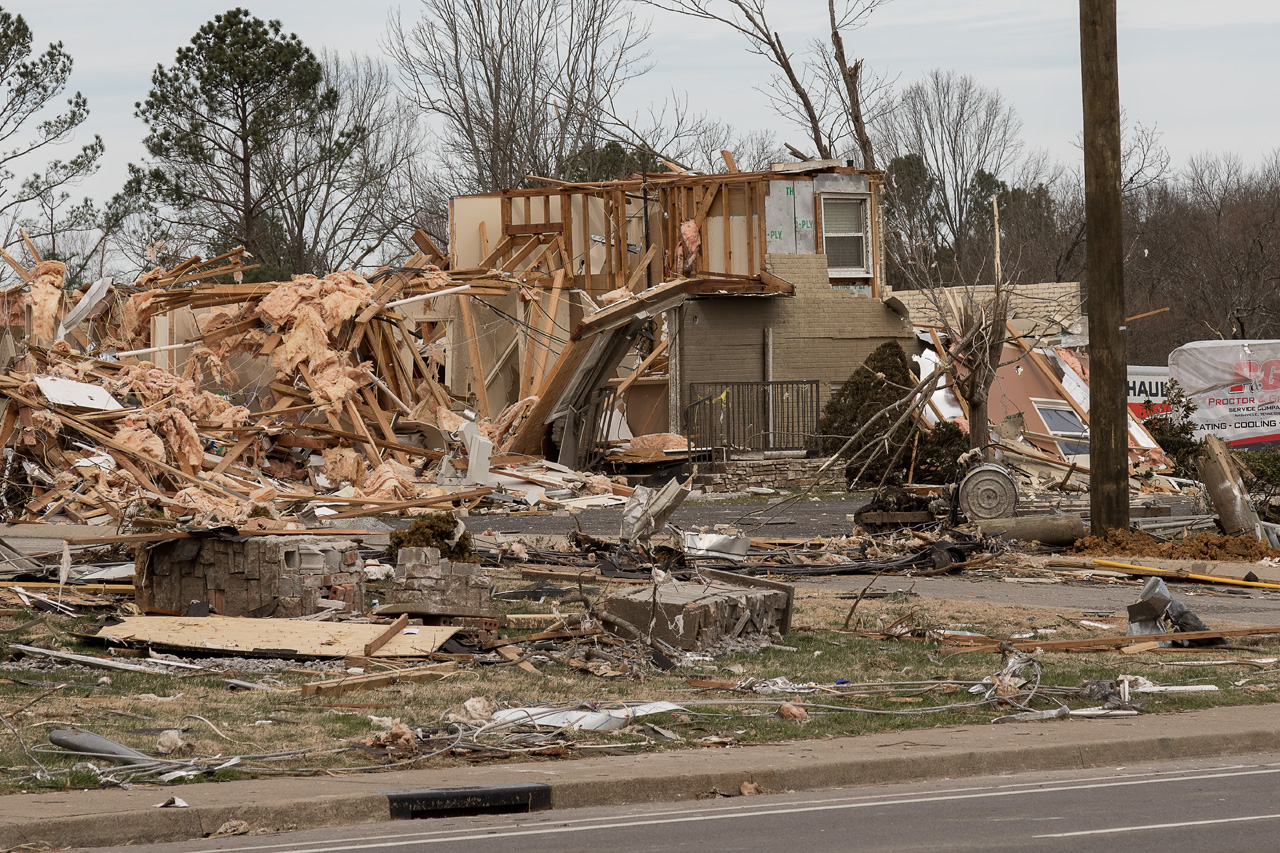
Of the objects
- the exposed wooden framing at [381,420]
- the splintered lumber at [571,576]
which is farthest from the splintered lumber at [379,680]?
the exposed wooden framing at [381,420]

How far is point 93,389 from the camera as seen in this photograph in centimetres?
2164

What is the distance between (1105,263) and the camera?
55.1 feet

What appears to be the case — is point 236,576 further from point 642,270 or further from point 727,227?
point 642,270

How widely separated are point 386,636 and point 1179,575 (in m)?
8.72

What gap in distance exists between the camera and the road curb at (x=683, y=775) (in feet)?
20.3

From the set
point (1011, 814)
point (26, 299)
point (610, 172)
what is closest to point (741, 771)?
point (1011, 814)

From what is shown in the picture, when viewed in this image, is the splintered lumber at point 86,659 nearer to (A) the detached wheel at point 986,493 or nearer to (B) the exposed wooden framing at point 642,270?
(A) the detached wheel at point 986,493

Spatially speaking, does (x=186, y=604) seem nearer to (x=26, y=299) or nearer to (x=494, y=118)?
(x=26, y=299)

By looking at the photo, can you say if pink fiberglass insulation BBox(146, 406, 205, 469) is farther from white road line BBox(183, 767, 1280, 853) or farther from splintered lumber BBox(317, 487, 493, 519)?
white road line BBox(183, 767, 1280, 853)

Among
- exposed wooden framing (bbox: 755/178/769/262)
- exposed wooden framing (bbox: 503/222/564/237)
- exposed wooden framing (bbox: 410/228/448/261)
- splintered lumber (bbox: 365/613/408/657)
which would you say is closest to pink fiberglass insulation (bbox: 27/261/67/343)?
exposed wooden framing (bbox: 410/228/448/261)

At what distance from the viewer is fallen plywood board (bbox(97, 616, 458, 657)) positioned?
1044 centimetres

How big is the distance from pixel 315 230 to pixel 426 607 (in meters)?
43.9

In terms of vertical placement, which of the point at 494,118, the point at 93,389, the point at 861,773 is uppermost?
the point at 494,118

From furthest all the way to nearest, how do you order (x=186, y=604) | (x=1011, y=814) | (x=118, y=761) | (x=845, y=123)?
(x=845, y=123), (x=186, y=604), (x=118, y=761), (x=1011, y=814)
